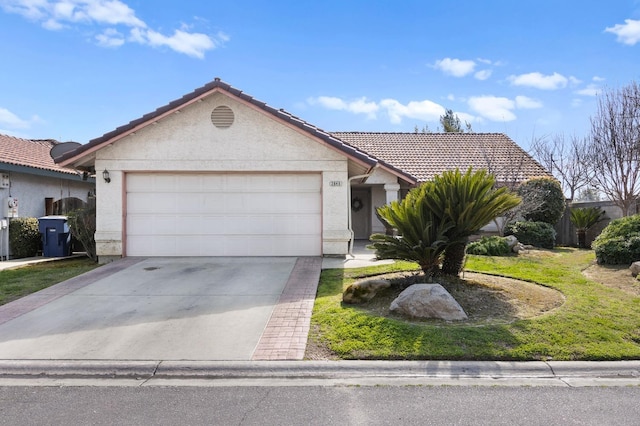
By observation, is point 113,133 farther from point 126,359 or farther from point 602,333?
point 602,333

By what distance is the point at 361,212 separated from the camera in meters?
19.2

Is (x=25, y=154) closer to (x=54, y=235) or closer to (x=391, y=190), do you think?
(x=54, y=235)

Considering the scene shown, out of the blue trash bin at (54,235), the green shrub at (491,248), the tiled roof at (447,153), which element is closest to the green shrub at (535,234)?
the tiled roof at (447,153)

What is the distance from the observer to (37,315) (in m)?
6.62

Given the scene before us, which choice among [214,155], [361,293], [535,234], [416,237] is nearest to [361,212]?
[535,234]

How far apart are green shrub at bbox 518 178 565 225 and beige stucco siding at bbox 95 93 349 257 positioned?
8.31 m

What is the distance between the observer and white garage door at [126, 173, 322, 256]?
11414 millimetres

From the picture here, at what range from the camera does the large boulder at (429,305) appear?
5953 millimetres

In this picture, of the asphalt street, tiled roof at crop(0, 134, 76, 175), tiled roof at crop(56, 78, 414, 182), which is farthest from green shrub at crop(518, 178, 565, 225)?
tiled roof at crop(0, 134, 76, 175)

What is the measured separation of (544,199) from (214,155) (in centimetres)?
1209

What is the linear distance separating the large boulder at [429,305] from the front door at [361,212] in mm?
12626

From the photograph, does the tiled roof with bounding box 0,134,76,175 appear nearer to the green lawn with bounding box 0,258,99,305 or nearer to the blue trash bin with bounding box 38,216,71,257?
the blue trash bin with bounding box 38,216,71,257

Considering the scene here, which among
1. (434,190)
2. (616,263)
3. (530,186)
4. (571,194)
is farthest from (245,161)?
(571,194)

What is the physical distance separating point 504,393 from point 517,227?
12.2 metres
